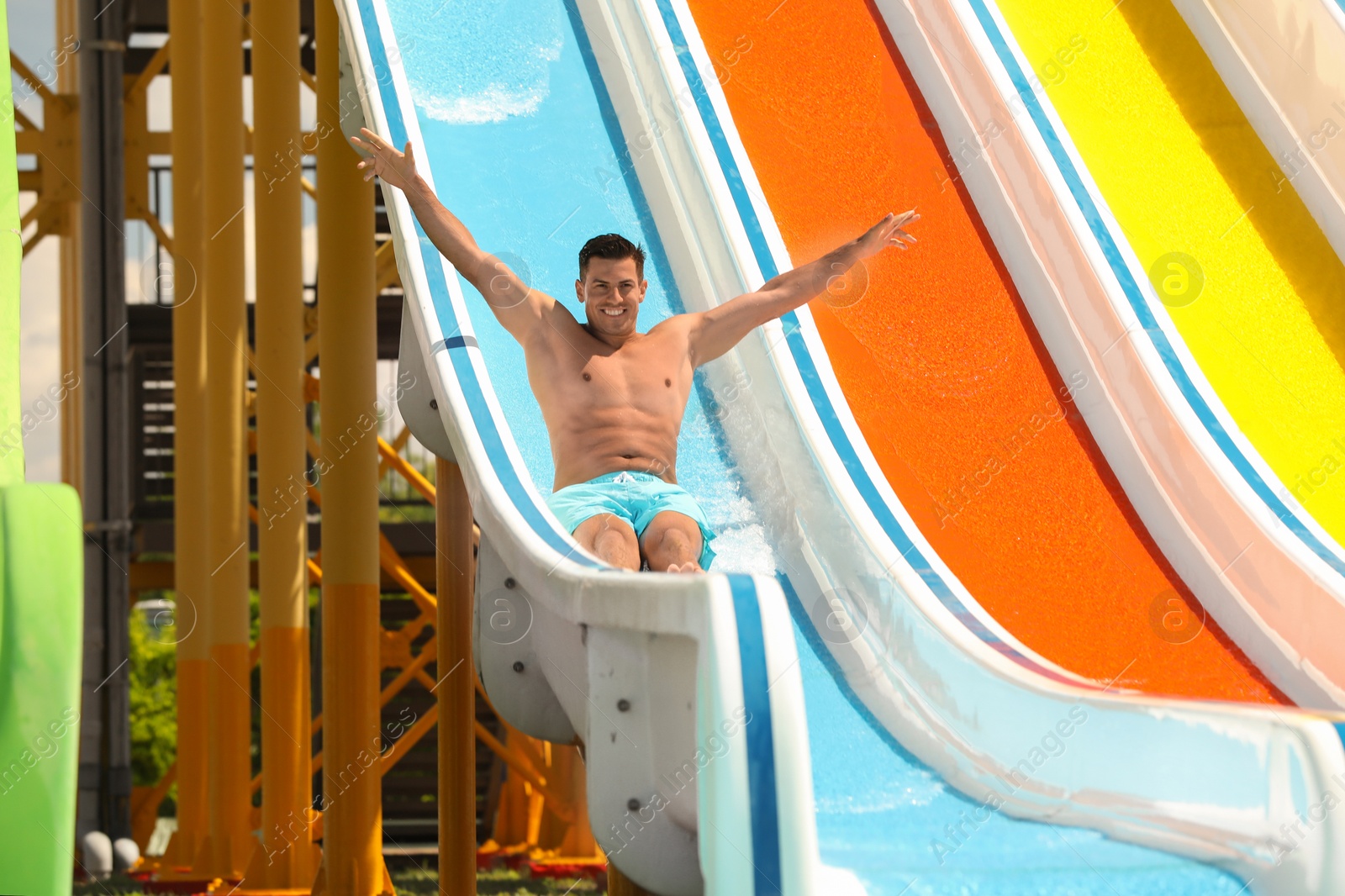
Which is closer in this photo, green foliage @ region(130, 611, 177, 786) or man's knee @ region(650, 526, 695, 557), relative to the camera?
man's knee @ region(650, 526, 695, 557)

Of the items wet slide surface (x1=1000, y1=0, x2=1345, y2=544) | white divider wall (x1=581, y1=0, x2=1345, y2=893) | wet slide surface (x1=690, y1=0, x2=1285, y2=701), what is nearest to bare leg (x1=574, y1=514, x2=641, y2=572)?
white divider wall (x1=581, y1=0, x2=1345, y2=893)

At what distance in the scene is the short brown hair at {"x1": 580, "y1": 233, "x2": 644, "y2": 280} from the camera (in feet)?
10.8

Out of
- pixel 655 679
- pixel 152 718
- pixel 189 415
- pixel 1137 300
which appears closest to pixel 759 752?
pixel 655 679

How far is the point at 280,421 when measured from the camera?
590cm

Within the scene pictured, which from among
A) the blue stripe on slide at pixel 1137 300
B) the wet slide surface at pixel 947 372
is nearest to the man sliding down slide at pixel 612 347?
the wet slide surface at pixel 947 372

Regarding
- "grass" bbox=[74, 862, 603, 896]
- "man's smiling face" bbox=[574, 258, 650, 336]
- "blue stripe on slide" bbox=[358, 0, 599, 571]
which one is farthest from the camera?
"grass" bbox=[74, 862, 603, 896]

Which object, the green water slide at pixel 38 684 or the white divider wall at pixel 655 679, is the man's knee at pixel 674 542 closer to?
the white divider wall at pixel 655 679

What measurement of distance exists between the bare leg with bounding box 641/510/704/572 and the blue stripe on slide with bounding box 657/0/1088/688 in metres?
0.57

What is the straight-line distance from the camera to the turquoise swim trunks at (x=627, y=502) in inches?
118

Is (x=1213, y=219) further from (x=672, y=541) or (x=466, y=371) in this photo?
(x=466, y=371)

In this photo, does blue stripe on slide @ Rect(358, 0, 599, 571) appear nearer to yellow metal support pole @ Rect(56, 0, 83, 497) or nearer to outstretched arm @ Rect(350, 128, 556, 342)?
outstretched arm @ Rect(350, 128, 556, 342)

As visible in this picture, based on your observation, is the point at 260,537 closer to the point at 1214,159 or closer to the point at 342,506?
the point at 342,506

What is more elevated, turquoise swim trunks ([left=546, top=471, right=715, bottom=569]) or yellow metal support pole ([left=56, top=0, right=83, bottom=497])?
yellow metal support pole ([left=56, top=0, right=83, bottom=497])

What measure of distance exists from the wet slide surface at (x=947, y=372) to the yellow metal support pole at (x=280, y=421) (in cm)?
194
